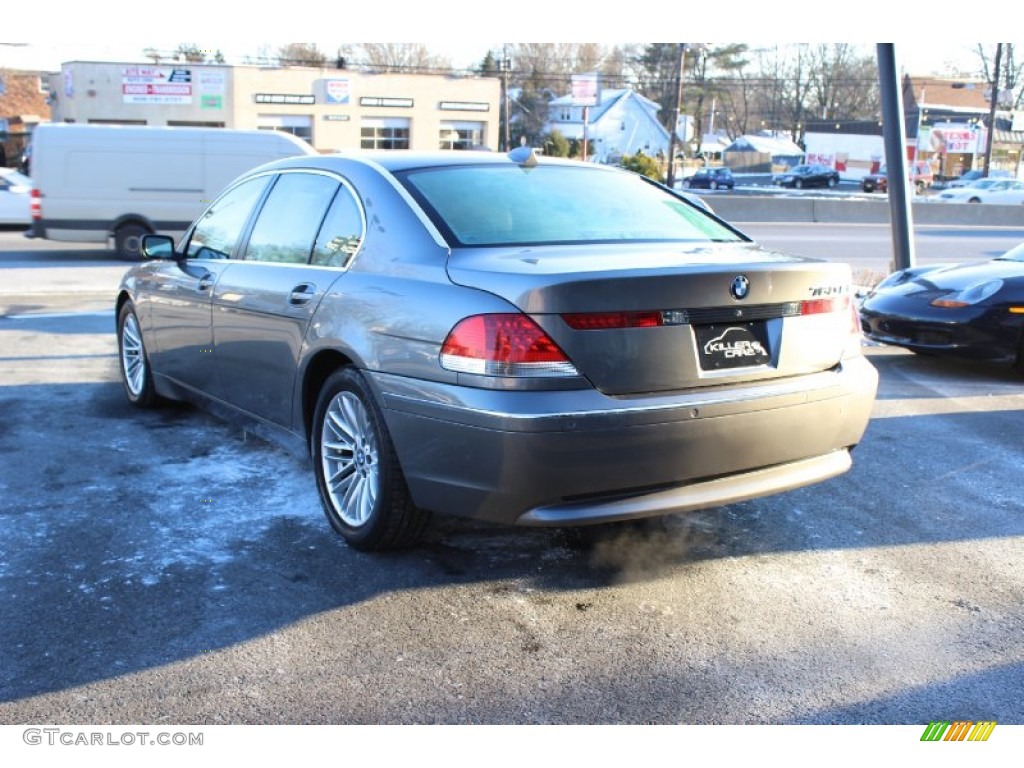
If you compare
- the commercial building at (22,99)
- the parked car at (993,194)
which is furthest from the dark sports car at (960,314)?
the commercial building at (22,99)

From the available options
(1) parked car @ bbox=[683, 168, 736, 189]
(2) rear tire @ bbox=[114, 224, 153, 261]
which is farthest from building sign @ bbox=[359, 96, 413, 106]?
(2) rear tire @ bbox=[114, 224, 153, 261]

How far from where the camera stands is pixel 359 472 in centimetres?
396

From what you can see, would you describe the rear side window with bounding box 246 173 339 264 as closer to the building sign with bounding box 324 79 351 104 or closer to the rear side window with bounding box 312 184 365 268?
the rear side window with bounding box 312 184 365 268

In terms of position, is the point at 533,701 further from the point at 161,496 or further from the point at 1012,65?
the point at 1012,65

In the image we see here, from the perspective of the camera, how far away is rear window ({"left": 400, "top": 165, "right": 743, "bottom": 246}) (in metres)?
3.97

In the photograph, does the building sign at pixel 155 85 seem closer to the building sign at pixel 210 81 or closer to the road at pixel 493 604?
the building sign at pixel 210 81

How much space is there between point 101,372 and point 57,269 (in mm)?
8682

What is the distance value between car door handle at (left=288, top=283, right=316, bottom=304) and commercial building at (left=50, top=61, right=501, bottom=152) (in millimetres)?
40085

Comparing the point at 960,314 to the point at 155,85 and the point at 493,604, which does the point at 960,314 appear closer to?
the point at 493,604

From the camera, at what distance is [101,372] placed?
24.6 feet

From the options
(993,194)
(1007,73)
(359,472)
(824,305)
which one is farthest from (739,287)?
(1007,73)

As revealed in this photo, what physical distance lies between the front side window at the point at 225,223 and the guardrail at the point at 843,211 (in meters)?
25.4

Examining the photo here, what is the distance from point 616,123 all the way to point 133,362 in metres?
81.1
